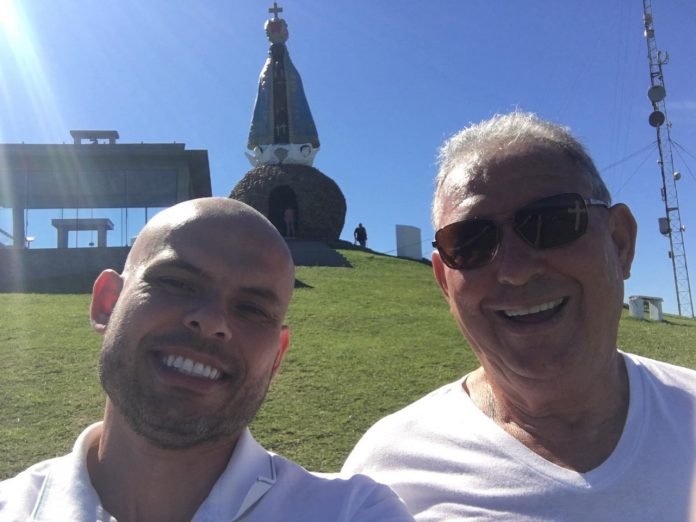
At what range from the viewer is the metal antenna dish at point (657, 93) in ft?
64.7

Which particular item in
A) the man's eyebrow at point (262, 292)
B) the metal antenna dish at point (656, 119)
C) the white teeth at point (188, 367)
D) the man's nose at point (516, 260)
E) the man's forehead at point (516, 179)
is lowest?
the white teeth at point (188, 367)

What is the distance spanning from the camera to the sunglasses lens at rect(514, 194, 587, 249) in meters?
2.22

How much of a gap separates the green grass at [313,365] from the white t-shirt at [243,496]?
2.55 m

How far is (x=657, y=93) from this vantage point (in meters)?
19.8

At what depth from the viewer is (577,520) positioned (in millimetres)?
1985

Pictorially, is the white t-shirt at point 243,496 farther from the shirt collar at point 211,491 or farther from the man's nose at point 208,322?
the man's nose at point 208,322

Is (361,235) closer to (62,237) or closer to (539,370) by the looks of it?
(62,237)

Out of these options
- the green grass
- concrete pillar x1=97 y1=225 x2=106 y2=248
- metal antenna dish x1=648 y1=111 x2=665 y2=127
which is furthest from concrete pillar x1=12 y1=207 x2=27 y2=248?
metal antenna dish x1=648 y1=111 x2=665 y2=127

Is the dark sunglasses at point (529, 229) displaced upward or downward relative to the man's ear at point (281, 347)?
upward

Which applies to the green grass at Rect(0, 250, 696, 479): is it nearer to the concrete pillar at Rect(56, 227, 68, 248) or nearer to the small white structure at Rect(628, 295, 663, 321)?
the small white structure at Rect(628, 295, 663, 321)

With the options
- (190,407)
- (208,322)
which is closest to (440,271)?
(208,322)

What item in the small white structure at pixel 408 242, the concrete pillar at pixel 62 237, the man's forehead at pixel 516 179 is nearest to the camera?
the man's forehead at pixel 516 179

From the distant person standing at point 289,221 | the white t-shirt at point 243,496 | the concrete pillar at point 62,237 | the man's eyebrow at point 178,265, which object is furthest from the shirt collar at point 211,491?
the distant person standing at point 289,221

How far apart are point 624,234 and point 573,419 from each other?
0.72 metres
